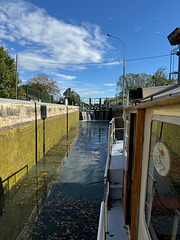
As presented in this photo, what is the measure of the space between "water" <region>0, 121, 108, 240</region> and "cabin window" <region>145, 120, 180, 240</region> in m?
2.70

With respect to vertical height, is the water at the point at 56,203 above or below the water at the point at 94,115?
below

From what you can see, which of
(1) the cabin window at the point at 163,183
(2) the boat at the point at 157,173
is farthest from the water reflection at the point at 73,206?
(1) the cabin window at the point at 163,183

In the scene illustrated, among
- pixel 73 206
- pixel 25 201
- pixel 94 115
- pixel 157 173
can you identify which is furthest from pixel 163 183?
pixel 94 115

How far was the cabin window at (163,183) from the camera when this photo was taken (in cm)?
145

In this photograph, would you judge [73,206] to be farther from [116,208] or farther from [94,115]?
[94,115]

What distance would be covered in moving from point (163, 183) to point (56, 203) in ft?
13.9

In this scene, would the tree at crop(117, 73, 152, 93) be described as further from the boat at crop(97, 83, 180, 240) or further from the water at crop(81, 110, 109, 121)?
the boat at crop(97, 83, 180, 240)

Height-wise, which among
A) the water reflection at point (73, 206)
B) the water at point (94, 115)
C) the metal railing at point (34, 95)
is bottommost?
the water reflection at point (73, 206)

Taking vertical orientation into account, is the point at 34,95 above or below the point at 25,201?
above

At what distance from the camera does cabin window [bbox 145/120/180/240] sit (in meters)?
1.45

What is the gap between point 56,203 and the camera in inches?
204

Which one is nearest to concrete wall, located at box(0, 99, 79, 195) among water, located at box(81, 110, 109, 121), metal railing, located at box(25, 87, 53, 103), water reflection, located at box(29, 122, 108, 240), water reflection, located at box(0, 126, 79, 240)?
water reflection, located at box(0, 126, 79, 240)

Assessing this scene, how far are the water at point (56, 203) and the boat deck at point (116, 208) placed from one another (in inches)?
37.1

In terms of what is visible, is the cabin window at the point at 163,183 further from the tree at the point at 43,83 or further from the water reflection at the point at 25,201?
the tree at the point at 43,83
